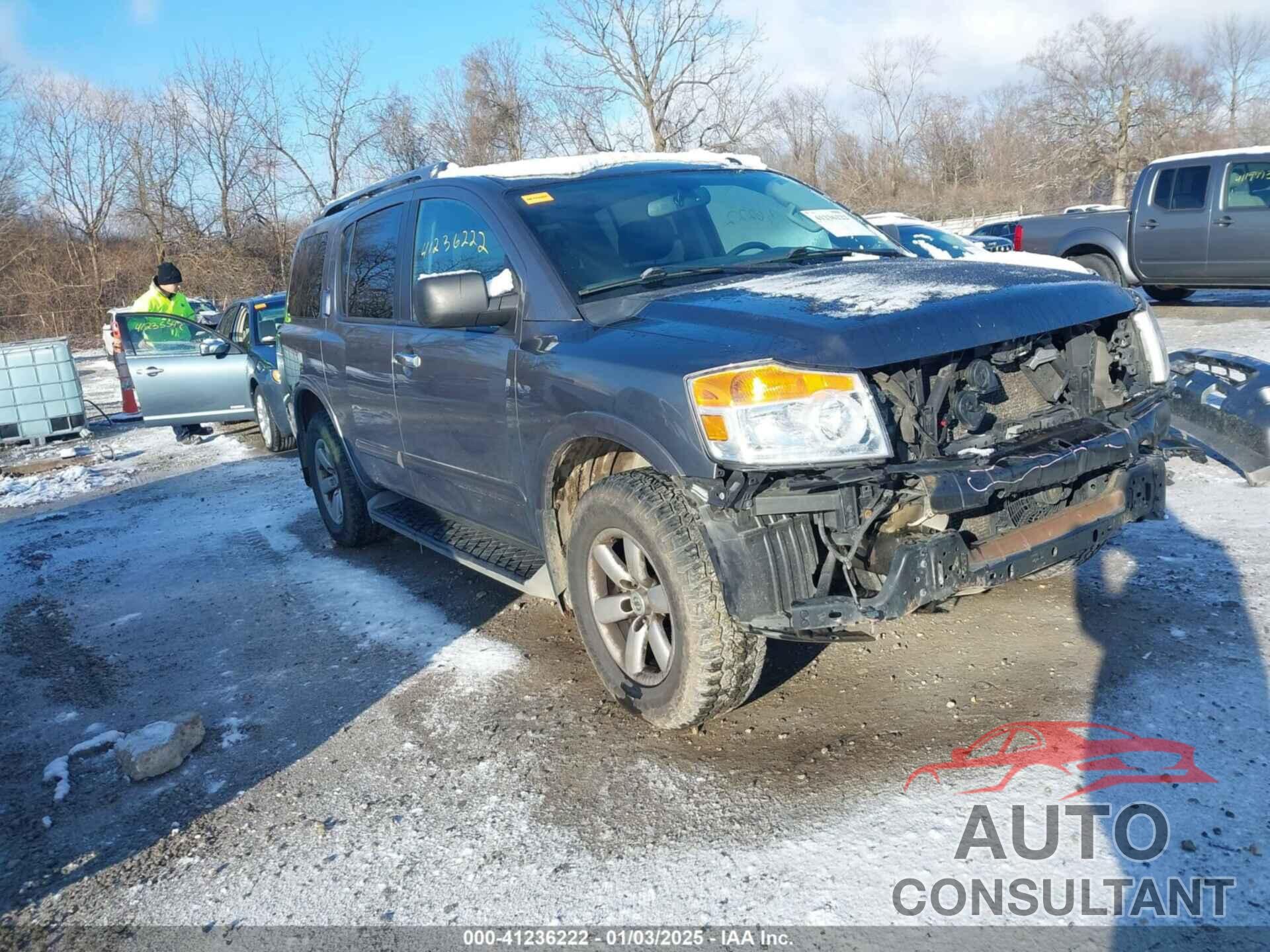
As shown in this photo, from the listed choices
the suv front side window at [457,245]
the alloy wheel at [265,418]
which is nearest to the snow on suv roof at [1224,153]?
the alloy wheel at [265,418]

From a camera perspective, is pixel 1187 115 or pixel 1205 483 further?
pixel 1187 115

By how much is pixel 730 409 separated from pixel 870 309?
557 millimetres

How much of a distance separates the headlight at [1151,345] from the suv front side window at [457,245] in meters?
2.28

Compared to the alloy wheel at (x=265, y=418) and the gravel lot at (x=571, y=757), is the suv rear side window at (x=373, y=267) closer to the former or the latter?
the gravel lot at (x=571, y=757)

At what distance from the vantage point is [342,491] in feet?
19.7

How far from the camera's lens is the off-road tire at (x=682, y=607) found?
10.1ft

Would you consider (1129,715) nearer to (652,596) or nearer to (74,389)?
(652,596)

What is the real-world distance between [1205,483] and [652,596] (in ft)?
12.7

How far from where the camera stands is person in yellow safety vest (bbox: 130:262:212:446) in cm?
Answer: 1062

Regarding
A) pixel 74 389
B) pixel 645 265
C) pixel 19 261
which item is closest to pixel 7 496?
pixel 74 389

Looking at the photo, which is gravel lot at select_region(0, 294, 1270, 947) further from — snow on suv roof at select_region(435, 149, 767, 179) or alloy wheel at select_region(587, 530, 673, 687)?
snow on suv roof at select_region(435, 149, 767, 179)

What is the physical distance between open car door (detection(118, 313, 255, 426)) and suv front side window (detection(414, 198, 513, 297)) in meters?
6.66

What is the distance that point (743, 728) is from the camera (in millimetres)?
3480

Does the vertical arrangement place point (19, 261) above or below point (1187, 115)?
below
